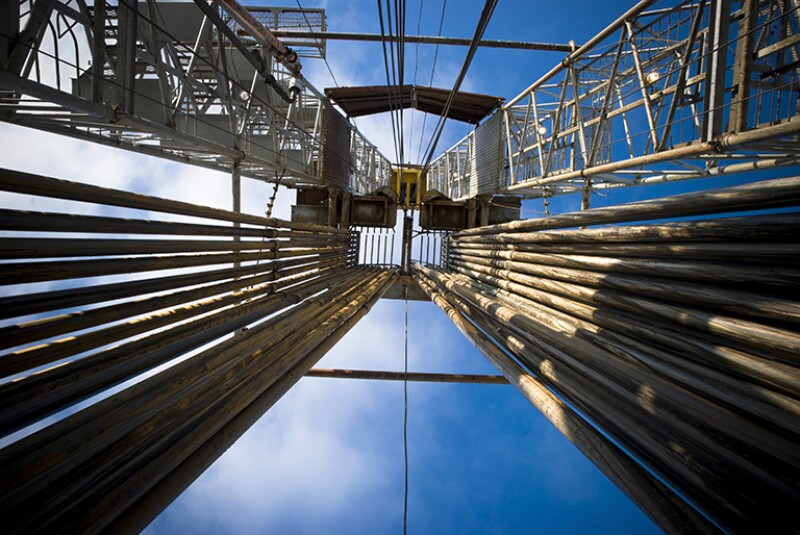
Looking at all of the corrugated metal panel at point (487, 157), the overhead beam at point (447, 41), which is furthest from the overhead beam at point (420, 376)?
the overhead beam at point (447, 41)

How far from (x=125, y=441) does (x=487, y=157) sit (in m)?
11.3

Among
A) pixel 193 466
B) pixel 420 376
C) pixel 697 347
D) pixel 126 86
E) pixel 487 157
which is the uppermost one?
pixel 487 157

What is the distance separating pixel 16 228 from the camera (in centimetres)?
161

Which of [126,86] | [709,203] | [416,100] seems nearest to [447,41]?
[416,100]

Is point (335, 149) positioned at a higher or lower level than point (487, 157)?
higher

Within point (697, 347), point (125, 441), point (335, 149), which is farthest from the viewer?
point (335, 149)

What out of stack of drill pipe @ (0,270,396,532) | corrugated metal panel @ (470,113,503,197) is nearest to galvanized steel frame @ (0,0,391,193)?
stack of drill pipe @ (0,270,396,532)

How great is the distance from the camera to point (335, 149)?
11.2m

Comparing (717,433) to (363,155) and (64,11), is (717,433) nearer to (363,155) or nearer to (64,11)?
(64,11)

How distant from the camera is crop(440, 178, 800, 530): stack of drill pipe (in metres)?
1.25

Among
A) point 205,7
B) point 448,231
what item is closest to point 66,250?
point 205,7

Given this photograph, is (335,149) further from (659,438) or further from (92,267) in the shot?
(659,438)

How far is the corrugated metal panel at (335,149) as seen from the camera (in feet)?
34.8

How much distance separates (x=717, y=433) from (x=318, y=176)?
10.4 m
